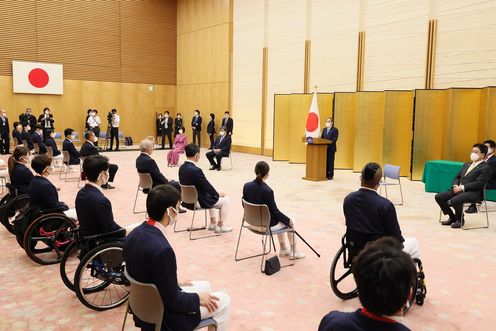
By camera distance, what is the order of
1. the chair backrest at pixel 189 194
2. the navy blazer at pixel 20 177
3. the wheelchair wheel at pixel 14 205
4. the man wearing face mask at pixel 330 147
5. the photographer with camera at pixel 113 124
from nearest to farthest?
the wheelchair wheel at pixel 14 205 < the navy blazer at pixel 20 177 < the chair backrest at pixel 189 194 < the man wearing face mask at pixel 330 147 < the photographer with camera at pixel 113 124

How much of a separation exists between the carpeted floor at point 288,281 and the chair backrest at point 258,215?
522 mm

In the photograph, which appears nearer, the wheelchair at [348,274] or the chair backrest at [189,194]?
the wheelchair at [348,274]

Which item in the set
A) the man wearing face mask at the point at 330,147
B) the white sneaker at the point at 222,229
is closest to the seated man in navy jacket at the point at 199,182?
the white sneaker at the point at 222,229

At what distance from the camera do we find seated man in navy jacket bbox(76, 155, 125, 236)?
11.9 feet

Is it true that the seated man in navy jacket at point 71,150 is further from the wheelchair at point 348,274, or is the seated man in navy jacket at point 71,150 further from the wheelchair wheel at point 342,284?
the wheelchair at point 348,274

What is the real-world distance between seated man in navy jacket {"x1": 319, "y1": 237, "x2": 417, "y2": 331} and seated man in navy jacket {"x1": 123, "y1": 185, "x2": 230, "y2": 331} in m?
1.12

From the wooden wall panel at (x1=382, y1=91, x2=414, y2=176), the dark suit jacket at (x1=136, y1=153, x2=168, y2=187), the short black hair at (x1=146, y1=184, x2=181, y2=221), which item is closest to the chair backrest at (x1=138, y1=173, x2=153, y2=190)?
the dark suit jacket at (x1=136, y1=153, x2=168, y2=187)

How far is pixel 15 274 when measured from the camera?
14.6 ft

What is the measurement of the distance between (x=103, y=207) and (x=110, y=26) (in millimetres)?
17006

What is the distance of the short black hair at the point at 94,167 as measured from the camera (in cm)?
369

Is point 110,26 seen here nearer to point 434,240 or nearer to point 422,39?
point 422,39

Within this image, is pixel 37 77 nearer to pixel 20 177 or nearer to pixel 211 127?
pixel 211 127

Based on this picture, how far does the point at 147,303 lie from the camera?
2354 millimetres

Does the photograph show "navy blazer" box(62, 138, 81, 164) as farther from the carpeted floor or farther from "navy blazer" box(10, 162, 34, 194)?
"navy blazer" box(10, 162, 34, 194)
